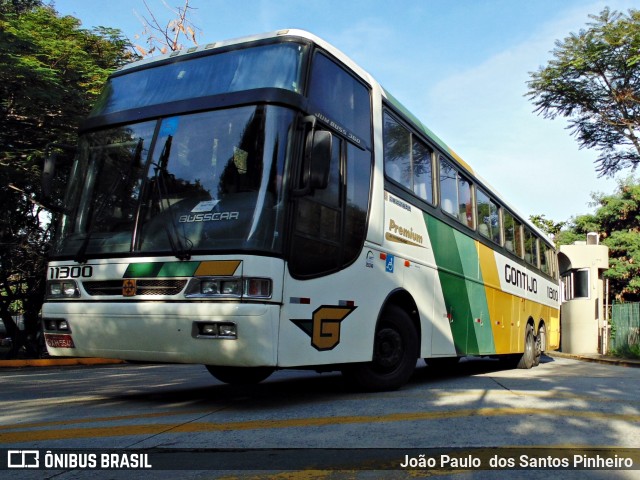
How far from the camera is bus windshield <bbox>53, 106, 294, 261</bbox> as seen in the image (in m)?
5.01

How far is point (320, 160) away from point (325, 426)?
7.20ft

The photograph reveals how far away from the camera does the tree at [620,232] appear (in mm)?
26562

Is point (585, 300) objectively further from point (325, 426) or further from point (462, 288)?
point (325, 426)

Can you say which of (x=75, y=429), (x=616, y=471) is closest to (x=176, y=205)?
(x=75, y=429)

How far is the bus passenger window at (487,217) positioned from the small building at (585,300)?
43.2 ft

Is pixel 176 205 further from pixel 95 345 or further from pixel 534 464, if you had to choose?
pixel 534 464

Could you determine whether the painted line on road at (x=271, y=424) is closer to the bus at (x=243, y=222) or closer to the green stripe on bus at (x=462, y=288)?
the bus at (x=243, y=222)

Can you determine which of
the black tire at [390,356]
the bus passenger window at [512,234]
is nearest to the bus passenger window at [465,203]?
the bus passenger window at [512,234]

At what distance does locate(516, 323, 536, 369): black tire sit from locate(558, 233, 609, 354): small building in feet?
35.9

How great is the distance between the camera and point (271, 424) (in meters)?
4.68

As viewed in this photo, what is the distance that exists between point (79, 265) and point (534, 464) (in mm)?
4246

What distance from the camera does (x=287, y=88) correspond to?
5.34 m

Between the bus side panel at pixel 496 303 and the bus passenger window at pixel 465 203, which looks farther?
the bus side panel at pixel 496 303

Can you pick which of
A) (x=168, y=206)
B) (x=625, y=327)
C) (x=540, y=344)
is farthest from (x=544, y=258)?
(x=168, y=206)
